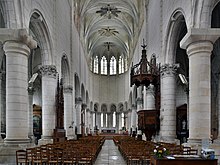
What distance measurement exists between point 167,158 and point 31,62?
20.5m

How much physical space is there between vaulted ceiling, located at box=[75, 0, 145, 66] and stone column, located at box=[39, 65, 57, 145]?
14.2 metres

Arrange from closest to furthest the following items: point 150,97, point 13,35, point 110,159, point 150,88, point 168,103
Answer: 1. point 13,35
2. point 110,159
3. point 168,103
4. point 150,88
5. point 150,97

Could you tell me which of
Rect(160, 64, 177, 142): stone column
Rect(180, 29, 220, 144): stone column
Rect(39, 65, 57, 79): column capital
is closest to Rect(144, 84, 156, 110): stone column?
Rect(160, 64, 177, 142): stone column

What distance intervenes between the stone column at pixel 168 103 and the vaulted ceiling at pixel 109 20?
45.7 feet

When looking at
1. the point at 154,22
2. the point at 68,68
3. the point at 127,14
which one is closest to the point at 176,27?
the point at 154,22

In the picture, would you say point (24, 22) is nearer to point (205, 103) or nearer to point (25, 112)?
point (25, 112)

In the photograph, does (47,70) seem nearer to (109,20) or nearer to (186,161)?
(186,161)

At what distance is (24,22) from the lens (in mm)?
12594

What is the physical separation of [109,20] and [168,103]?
28.5 metres

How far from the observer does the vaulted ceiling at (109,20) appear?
33.4 m

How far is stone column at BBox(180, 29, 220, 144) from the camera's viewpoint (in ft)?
38.0

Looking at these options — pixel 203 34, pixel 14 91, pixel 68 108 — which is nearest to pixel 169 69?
pixel 203 34

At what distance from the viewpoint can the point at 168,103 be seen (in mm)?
17125

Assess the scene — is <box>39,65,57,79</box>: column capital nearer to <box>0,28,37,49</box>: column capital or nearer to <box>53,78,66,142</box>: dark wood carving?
<box>53,78,66,142</box>: dark wood carving
